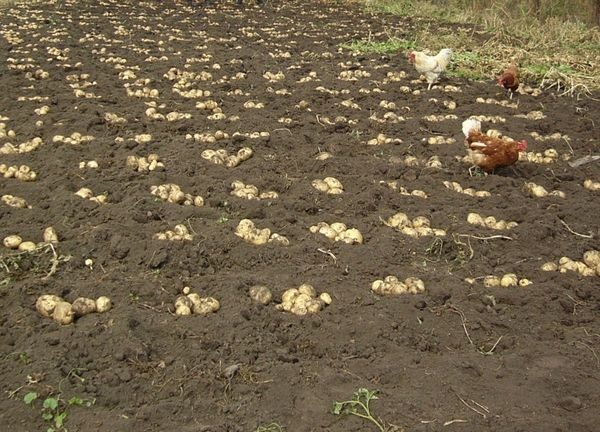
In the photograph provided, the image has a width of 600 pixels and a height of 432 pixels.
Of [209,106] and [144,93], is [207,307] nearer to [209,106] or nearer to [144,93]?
[209,106]

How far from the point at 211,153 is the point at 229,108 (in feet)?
4.98

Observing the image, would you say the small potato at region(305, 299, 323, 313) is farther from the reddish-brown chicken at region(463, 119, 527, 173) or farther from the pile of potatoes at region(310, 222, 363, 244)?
the reddish-brown chicken at region(463, 119, 527, 173)

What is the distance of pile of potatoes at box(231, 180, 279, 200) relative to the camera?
4289mm

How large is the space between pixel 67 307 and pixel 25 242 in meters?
0.84

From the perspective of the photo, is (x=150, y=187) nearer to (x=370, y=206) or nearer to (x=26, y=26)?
(x=370, y=206)

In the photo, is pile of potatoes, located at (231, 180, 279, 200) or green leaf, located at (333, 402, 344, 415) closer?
green leaf, located at (333, 402, 344, 415)

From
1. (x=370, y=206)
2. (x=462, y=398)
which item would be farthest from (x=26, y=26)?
(x=462, y=398)

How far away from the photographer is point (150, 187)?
4.30 metres

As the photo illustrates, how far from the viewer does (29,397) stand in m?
2.40

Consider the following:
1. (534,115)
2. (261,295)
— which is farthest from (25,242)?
(534,115)

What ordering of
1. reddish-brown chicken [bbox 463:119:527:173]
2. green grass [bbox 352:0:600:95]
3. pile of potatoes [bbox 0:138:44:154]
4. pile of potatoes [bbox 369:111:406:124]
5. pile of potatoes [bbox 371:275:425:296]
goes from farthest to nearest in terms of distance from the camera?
green grass [bbox 352:0:600:95], pile of potatoes [bbox 369:111:406:124], pile of potatoes [bbox 0:138:44:154], reddish-brown chicken [bbox 463:119:527:173], pile of potatoes [bbox 371:275:425:296]

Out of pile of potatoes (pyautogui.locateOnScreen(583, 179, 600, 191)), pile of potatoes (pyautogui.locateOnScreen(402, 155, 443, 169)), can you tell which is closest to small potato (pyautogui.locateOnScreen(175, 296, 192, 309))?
pile of potatoes (pyautogui.locateOnScreen(402, 155, 443, 169))

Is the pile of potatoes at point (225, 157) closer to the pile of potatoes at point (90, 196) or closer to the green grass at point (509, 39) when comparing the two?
the pile of potatoes at point (90, 196)

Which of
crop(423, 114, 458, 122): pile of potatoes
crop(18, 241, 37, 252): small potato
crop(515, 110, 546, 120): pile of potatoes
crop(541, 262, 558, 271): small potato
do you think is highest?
crop(541, 262, 558, 271): small potato
